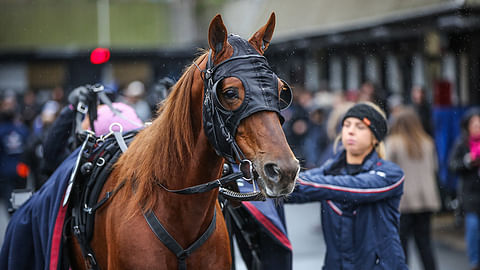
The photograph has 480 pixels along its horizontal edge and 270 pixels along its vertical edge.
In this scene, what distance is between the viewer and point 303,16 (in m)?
13.8

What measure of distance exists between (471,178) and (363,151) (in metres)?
3.73

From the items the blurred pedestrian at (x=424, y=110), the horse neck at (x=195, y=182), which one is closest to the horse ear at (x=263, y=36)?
the horse neck at (x=195, y=182)

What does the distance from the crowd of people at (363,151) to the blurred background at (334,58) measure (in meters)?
0.08

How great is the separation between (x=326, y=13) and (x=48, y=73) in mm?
16202

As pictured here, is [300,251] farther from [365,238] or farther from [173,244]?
[173,244]

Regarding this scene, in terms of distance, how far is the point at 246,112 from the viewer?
9.07ft

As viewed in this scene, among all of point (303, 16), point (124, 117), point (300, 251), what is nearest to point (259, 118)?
point (124, 117)

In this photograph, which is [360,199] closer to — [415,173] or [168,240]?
[168,240]

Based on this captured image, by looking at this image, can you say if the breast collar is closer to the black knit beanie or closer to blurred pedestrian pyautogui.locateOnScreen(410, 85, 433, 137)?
the black knit beanie

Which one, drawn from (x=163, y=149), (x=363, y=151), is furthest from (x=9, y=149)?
(x=163, y=149)

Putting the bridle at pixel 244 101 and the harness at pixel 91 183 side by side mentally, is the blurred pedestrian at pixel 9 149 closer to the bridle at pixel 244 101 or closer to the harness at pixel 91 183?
the harness at pixel 91 183

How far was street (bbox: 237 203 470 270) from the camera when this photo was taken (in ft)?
26.7

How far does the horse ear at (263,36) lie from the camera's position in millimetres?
3131

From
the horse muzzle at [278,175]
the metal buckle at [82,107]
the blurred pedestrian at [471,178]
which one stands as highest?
the metal buckle at [82,107]
